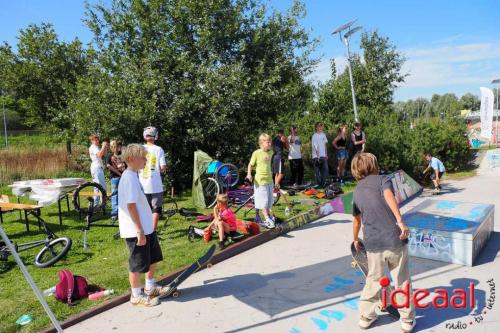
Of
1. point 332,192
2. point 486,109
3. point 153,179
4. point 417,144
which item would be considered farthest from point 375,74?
point 153,179

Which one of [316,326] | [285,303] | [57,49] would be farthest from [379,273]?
[57,49]

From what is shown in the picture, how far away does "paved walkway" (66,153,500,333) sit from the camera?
3871 mm

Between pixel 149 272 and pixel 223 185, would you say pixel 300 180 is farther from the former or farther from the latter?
pixel 149 272

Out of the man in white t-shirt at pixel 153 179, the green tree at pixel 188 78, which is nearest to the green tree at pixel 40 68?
the green tree at pixel 188 78

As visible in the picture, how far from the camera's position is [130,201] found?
402 centimetres

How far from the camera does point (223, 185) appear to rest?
9.52 metres

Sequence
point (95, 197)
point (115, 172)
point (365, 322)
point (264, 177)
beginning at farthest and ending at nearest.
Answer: point (95, 197)
point (115, 172)
point (264, 177)
point (365, 322)

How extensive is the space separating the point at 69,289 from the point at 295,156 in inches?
330

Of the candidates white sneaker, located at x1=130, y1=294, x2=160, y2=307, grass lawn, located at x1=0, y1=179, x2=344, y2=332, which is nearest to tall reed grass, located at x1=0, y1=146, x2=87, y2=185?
grass lawn, located at x1=0, y1=179, x2=344, y2=332

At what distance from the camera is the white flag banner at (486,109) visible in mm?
19078

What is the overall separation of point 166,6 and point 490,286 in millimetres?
11592

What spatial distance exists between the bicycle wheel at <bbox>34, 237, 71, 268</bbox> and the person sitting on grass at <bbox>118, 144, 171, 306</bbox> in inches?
85.4

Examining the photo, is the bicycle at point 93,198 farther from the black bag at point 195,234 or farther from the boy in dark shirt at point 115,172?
the black bag at point 195,234

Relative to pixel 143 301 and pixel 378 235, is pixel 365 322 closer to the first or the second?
pixel 378 235
